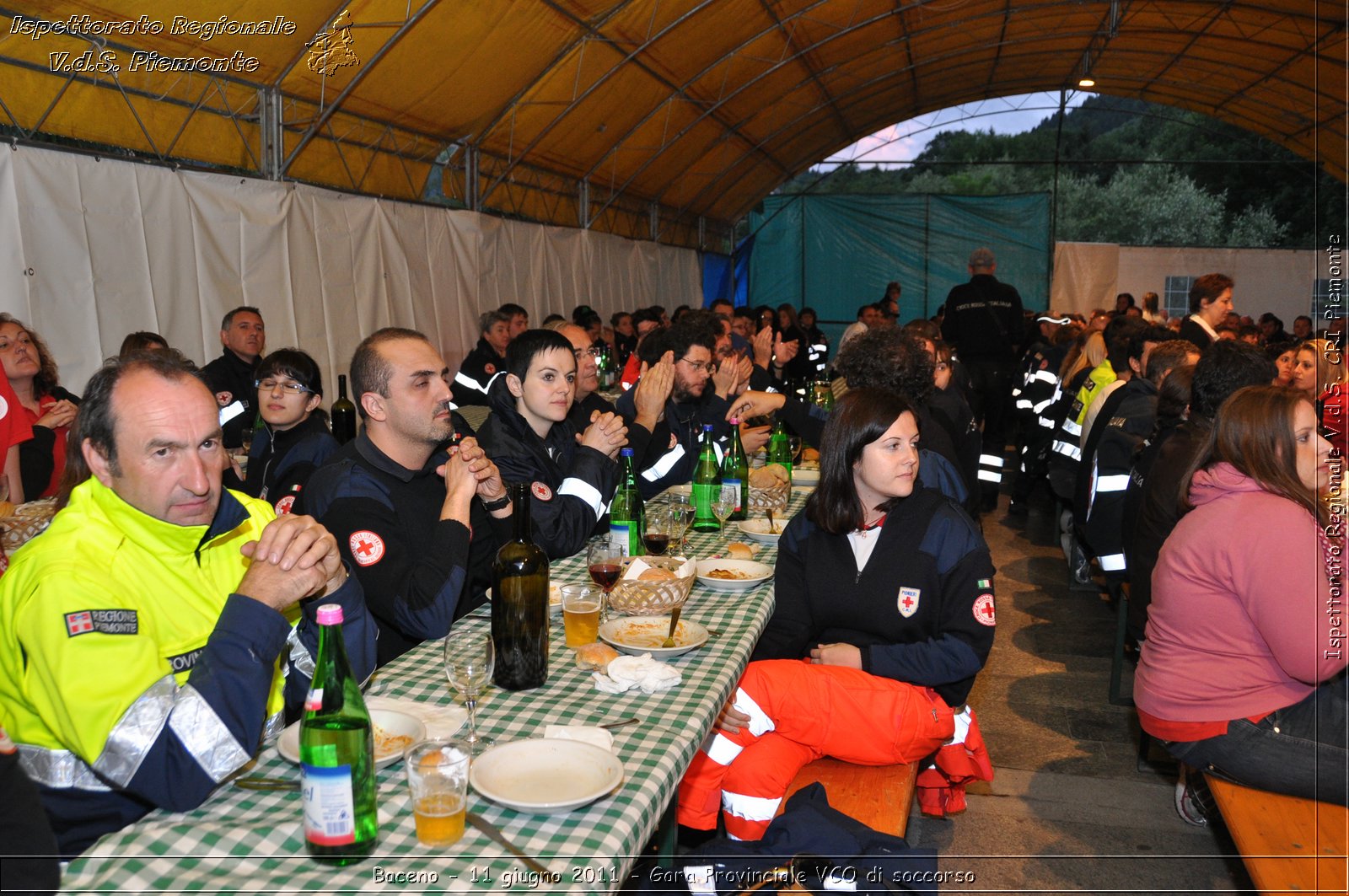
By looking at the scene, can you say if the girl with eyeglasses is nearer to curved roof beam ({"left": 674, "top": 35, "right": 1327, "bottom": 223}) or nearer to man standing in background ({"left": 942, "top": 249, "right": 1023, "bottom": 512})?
man standing in background ({"left": 942, "top": 249, "right": 1023, "bottom": 512})

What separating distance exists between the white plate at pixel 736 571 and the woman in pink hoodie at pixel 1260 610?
1199 mm

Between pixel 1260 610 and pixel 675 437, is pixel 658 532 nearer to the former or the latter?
pixel 1260 610

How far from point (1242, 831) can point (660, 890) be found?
5.12 ft

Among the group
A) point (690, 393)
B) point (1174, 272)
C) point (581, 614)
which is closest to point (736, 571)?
point (581, 614)

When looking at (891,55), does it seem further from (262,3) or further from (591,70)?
(262,3)

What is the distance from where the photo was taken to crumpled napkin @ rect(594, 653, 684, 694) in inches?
86.4

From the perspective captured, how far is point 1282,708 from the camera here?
278 centimetres

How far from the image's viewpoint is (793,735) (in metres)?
2.75

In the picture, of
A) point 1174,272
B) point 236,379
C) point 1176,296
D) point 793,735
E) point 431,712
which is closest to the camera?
point 431,712

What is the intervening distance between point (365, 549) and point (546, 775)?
106 centimetres

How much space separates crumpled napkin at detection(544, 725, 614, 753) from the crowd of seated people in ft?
1.69

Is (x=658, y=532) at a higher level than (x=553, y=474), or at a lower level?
lower

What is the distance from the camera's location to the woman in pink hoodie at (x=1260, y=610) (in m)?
2.64

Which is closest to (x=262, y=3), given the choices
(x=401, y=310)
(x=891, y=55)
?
(x=401, y=310)
